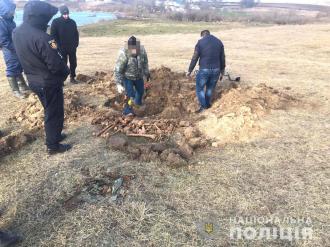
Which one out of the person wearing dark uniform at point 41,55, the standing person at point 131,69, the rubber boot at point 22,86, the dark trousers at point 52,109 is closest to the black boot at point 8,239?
the dark trousers at point 52,109

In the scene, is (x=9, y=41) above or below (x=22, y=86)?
above

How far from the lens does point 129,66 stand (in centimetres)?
641

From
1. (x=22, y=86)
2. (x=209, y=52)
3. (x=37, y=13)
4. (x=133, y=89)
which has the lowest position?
(x=22, y=86)

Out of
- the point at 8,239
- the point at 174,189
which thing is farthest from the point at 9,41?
the point at 174,189

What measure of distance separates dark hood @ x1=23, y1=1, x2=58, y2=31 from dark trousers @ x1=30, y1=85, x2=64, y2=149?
2.91 feet

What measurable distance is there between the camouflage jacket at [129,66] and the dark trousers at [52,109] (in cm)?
146

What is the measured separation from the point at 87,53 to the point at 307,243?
13002 mm

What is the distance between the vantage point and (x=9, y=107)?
295 inches

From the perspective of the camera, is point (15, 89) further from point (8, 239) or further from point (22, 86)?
point (8, 239)

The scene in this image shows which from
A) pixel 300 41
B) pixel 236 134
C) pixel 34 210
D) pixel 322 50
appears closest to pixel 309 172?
pixel 236 134

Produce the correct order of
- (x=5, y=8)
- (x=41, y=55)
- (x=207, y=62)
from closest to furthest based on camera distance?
(x=41, y=55), (x=5, y=8), (x=207, y=62)

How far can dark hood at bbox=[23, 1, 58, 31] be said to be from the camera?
4539mm

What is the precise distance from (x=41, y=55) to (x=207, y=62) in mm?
3529

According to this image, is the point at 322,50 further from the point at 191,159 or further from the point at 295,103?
the point at 191,159
